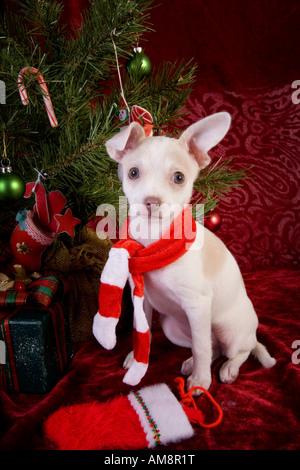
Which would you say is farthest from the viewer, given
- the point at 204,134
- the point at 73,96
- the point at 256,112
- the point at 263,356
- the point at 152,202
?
the point at 256,112

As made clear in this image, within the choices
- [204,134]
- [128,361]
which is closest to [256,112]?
[204,134]

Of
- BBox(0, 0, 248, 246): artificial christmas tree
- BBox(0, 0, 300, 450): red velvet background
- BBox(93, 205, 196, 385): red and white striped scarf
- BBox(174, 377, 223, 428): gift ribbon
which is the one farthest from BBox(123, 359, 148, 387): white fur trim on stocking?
BBox(0, 0, 248, 246): artificial christmas tree

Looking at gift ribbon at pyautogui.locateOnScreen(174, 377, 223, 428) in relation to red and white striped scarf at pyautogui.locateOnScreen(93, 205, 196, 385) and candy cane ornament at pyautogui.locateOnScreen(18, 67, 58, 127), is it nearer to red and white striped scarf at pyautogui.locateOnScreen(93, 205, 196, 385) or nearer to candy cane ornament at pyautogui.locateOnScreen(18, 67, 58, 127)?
red and white striped scarf at pyautogui.locateOnScreen(93, 205, 196, 385)

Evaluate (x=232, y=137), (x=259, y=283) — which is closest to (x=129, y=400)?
(x=259, y=283)

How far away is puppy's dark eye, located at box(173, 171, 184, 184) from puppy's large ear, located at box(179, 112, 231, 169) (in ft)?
0.35

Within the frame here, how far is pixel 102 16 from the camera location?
1.02m

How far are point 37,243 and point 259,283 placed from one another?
1.20 meters

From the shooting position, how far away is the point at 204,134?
3.14 ft

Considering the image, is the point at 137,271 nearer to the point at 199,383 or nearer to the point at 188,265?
the point at 188,265

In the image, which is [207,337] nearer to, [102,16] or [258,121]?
[102,16]

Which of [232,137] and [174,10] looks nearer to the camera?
[174,10]

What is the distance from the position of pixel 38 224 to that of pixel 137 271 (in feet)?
1.22

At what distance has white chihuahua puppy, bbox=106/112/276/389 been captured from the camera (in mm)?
895

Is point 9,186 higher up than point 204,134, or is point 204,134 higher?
point 204,134
